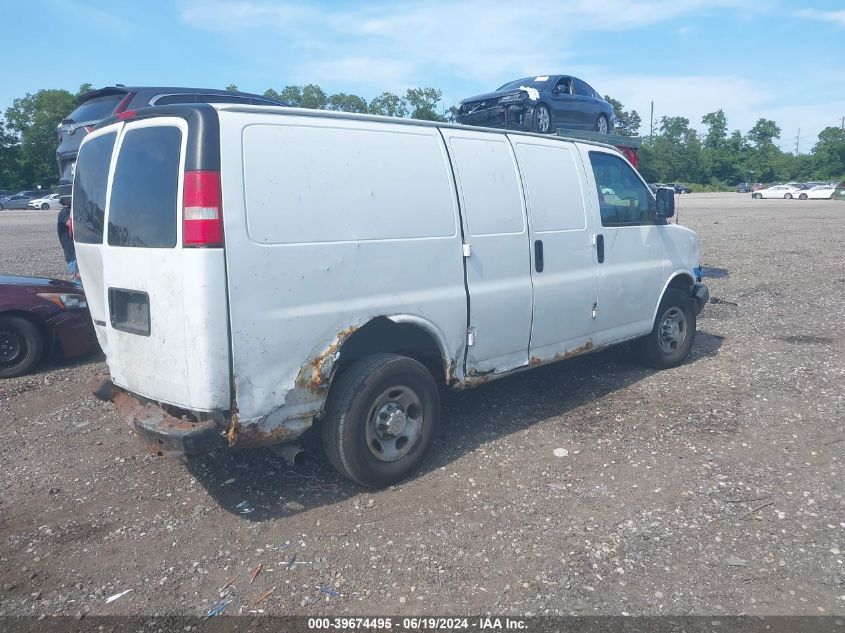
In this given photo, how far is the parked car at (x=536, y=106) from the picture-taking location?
32.2ft

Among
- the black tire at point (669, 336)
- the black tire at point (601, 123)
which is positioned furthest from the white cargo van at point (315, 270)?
the black tire at point (601, 123)

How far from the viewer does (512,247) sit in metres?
4.90

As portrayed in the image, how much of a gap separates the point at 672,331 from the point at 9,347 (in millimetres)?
6643

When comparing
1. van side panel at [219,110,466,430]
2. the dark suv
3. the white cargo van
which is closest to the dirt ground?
the white cargo van

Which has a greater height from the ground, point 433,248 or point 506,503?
point 433,248

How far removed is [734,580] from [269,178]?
3.15 m

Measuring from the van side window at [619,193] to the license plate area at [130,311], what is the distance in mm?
3720

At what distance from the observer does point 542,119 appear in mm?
9875

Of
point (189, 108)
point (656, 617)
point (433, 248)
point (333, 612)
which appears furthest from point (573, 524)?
point (189, 108)

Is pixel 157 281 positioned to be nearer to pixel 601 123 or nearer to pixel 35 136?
pixel 601 123

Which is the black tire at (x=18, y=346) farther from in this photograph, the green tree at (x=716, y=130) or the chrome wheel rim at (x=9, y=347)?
the green tree at (x=716, y=130)

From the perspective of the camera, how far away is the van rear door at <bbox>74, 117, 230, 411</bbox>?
3479mm

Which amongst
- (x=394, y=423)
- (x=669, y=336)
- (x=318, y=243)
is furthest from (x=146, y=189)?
(x=669, y=336)

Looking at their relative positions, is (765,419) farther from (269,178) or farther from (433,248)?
(269,178)
